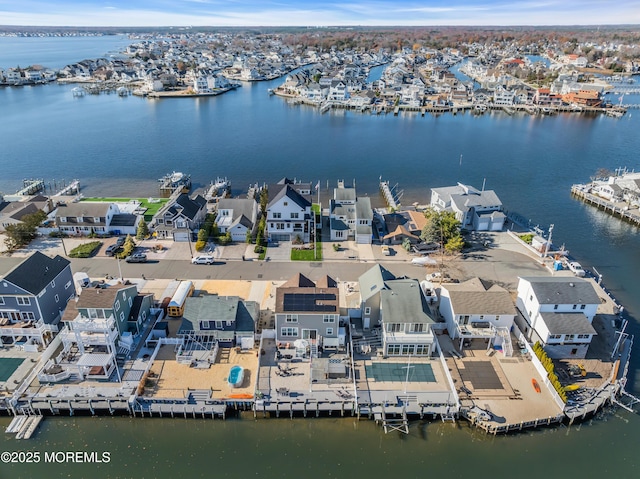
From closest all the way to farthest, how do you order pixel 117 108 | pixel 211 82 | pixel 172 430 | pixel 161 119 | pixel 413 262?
pixel 172 430
pixel 413 262
pixel 161 119
pixel 117 108
pixel 211 82

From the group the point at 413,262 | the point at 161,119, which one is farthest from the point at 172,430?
the point at 161,119

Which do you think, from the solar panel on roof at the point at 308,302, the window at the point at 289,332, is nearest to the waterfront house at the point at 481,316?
the solar panel on roof at the point at 308,302

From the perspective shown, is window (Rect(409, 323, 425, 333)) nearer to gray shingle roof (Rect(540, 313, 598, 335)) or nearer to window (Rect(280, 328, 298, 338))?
window (Rect(280, 328, 298, 338))

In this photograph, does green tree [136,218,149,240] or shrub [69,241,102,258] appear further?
green tree [136,218,149,240]

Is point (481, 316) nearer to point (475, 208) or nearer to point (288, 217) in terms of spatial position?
point (475, 208)

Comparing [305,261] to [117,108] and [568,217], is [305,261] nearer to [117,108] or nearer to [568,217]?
[568,217]

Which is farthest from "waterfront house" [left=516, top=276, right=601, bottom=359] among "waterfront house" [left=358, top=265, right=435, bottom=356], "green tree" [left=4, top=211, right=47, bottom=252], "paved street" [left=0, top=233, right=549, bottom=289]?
"green tree" [left=4, top=211, right=47, bottom=252]
